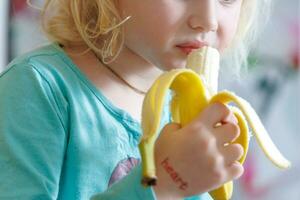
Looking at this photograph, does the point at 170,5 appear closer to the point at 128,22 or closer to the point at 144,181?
the point at 128,22

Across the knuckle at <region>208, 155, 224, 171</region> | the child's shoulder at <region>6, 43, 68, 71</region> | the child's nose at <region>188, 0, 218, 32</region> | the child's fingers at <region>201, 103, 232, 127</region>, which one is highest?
the child's nose at <region>188, 0, 218, 32</region>

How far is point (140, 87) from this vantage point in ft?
2.73

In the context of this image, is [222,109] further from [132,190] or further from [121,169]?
[121,169]

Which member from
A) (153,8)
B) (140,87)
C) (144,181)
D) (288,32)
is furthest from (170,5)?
(288,32)

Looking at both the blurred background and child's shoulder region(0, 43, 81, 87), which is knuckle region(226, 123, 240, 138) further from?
the blurred background

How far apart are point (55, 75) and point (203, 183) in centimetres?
27

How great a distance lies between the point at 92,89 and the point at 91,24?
0.32 feet

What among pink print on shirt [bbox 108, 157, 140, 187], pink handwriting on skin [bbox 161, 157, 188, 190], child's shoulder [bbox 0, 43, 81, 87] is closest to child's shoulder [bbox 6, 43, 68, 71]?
child's shoulder [bbox 0, 43, 81, 87]

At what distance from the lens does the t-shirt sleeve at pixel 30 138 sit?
0.69 metres

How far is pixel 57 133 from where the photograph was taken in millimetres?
719

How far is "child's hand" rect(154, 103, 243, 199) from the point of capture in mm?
575

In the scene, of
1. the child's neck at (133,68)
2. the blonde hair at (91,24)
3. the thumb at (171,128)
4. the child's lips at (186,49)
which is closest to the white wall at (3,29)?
the blonde hair at (91,24)

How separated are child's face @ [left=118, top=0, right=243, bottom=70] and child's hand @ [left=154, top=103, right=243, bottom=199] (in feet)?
0.50

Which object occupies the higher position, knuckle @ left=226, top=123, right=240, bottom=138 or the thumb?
knuckle @ left=226, top=123, right=240, bottom=138
